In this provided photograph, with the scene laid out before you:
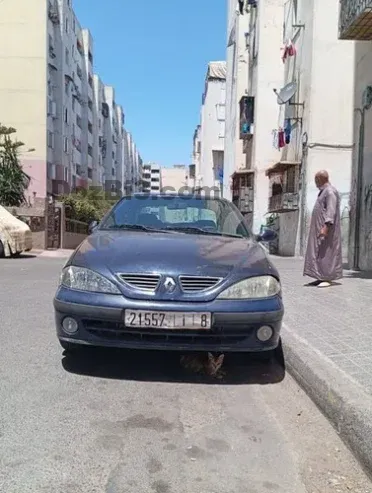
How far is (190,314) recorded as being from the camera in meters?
3.84

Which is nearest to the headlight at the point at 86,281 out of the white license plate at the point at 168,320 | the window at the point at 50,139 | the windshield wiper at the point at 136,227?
the white license plate at the point at 168,320

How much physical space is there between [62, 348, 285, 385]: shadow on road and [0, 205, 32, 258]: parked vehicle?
39.2ft

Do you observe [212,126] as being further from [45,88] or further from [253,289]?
[253,289]

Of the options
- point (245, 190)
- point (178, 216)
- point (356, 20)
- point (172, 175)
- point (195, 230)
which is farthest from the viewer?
point (172, 175)

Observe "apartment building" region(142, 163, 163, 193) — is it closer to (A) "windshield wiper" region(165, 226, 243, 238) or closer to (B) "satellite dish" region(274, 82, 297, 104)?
(B) "satellite dish" region(274, 82, 297, 104)

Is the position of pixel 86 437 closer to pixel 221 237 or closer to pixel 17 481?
pixel 17 481

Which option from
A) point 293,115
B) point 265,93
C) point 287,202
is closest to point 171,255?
point 287,202

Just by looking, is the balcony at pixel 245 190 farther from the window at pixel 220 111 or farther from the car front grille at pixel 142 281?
the window at pixel 220 111

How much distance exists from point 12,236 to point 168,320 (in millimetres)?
13232

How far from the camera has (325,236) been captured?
8.09 meters

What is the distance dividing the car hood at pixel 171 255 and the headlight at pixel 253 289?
0.21 feet

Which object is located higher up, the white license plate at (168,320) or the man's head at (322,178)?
the man's head at (322,178)

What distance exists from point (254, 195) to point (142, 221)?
21.2 m

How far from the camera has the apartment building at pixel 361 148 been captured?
10.9 meters
